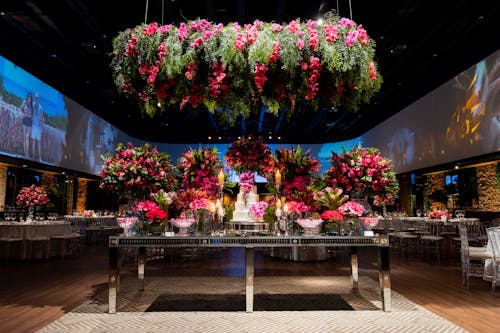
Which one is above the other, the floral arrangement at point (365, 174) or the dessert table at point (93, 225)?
the floral arrangement at point (365, 174)

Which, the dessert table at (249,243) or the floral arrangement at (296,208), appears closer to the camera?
the dessert table at (249,243)

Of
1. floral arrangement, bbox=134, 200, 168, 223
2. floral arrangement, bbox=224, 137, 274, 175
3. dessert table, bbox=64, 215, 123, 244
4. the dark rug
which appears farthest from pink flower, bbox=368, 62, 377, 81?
dessert table, bbox=64, 215, 123, 244

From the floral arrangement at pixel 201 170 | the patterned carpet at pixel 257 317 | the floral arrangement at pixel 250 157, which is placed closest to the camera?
the patterned carpet at pixel 257 317

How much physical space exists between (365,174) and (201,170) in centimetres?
275

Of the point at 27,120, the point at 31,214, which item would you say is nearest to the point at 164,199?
the point at 31,214

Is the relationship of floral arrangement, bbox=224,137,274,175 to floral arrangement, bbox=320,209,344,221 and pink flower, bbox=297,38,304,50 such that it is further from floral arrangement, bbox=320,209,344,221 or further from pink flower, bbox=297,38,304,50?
pink flower, bbox=297,38,304,50

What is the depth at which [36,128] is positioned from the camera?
10.5 meters

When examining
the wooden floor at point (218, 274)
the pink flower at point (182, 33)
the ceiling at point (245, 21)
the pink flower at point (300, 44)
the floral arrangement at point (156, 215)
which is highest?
the ceiling at point (245, 21)

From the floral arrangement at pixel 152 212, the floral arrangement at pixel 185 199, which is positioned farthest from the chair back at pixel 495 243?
the floral arrangement at pixel 152 212

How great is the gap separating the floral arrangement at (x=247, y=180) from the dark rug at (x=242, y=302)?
6.90 feet

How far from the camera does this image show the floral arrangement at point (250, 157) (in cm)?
588

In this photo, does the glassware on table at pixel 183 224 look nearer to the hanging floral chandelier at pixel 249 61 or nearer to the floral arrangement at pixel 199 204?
the floral arrangement at pixel 199 204

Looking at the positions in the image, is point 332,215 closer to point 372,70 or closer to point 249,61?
point 372,70

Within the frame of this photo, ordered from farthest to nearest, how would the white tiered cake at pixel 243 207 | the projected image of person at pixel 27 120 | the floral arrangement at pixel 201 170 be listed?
the projected image of person at pixel 27 120, the white tiered cake at pixel 243 207, the floral arrangement at pixel 201 170
